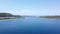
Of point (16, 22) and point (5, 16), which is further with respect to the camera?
point (16, 22)

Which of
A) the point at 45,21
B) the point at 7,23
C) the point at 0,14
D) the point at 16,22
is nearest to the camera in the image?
the point at 0,14

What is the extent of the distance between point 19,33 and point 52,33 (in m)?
2.14

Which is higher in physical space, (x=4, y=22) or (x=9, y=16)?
(x=9, y=16)

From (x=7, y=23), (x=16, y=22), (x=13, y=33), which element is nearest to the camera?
(x=13, y=33)

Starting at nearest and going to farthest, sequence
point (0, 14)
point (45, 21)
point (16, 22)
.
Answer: point (0, 14) → point (16, 22) → point (45, 21)

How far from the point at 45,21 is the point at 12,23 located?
3.63 m

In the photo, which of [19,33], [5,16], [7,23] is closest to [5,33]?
[19,33]

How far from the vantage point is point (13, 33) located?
5.65m

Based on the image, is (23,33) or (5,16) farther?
(5,16)

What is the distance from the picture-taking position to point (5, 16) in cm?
722

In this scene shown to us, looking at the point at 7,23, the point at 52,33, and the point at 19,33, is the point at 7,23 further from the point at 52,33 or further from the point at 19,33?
the point at 52,33

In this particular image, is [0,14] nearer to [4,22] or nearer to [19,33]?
[4,22]

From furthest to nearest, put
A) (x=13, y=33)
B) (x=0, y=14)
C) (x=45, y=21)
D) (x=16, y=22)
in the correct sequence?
(x=45, y=21), (x=16, y=22), (x=0, y=14), (x=13, y=33)

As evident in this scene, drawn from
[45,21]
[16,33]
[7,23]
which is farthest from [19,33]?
[45,21]
